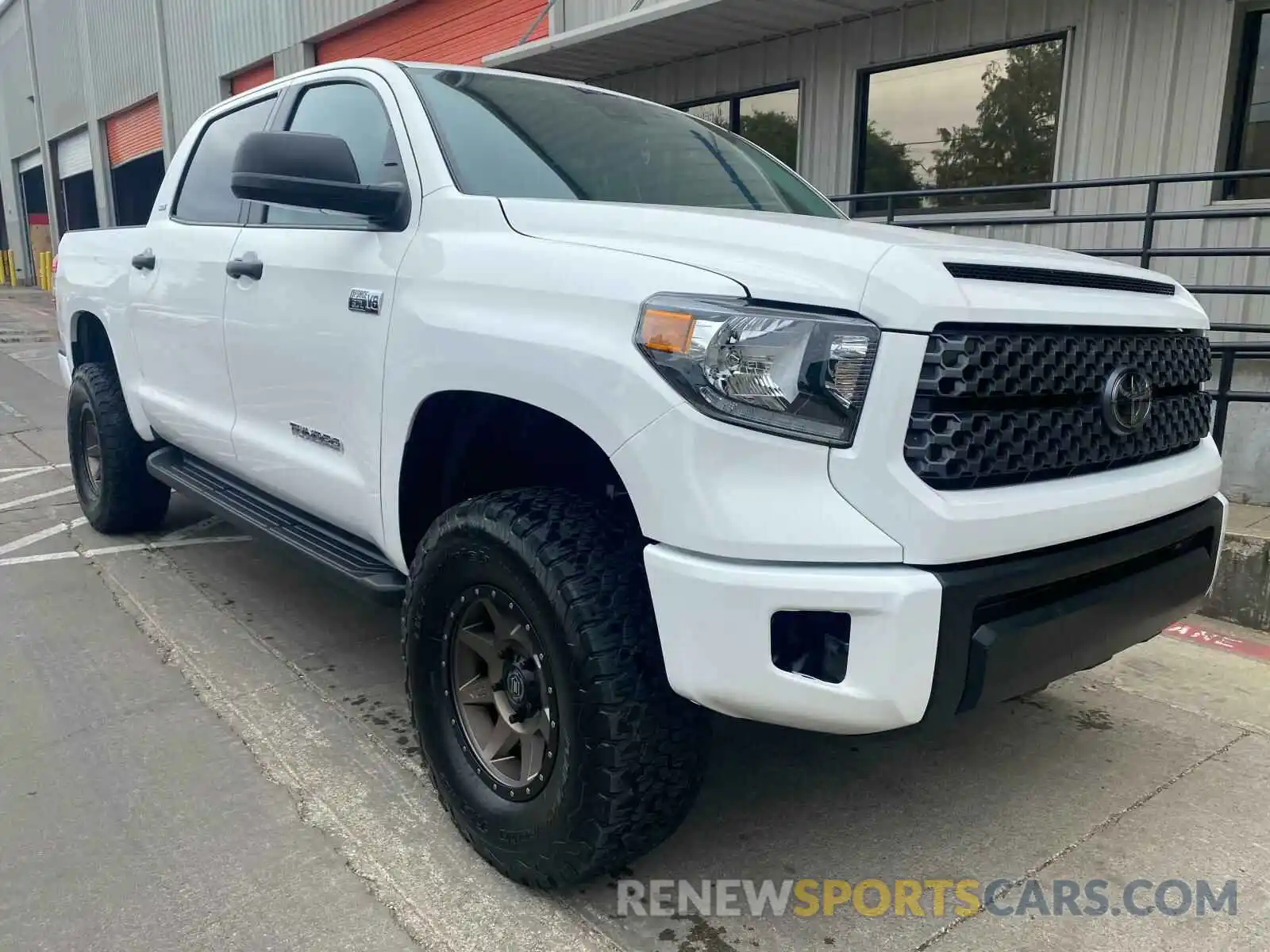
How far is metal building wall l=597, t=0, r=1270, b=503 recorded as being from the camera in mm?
5809

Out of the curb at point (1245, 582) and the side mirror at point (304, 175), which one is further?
the curb at point (1245, 582)

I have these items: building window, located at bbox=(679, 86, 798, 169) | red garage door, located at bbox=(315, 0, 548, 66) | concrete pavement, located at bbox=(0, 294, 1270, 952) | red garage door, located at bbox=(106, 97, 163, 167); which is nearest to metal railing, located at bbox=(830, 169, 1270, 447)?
building window, located at bbox=(679, 86, 798, 169)

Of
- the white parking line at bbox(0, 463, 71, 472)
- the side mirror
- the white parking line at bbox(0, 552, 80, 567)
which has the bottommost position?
the white parking line at bbox(0, 463, 71, 472)

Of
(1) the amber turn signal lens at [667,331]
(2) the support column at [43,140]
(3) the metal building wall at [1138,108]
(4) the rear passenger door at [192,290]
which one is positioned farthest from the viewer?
(2) the support column at [43,140]

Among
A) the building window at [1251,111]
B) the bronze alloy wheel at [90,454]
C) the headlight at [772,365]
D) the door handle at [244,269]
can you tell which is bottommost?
the bronze alloy wheel at [90,454]

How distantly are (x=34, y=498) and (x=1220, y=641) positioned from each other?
260 inches

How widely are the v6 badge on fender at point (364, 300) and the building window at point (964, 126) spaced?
4943mm

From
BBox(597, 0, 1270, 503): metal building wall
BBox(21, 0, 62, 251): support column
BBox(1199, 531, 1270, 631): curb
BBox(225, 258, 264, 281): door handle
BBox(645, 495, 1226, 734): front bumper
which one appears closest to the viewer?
BBox(645, 495, 1226, 734): front bumper

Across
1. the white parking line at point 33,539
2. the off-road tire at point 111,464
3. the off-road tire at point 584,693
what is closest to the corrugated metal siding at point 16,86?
the white parking line at point 33,539

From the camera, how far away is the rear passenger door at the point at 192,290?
12.1 ft

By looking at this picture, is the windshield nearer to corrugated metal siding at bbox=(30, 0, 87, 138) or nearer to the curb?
the curb

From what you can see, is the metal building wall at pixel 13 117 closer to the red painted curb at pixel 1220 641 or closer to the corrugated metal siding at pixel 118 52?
the corrugated metal siding at pixel 118 52

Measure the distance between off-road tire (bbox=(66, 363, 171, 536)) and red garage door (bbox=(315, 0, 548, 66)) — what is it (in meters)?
7.00

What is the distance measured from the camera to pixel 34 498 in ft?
20.6
